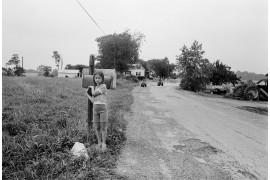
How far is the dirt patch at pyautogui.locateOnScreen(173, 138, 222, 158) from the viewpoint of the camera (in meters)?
4.58

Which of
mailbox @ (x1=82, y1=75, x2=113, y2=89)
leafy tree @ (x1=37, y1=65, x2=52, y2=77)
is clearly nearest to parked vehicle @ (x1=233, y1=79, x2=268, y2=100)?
mailbox @ (x1=82, y1=75, x2=113, y2=89)

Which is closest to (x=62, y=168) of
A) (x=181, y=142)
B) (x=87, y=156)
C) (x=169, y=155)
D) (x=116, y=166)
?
(x=87, y=156)

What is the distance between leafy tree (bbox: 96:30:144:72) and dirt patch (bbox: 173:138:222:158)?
46.3m

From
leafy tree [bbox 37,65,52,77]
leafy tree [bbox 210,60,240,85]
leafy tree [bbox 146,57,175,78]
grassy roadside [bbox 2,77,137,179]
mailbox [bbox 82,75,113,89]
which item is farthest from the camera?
leafy tree [bbox 146,57,175,78]

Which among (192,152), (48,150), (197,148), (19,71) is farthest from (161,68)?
(48,150)

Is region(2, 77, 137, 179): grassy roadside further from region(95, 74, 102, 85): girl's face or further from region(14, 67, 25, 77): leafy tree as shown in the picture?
region(14, 67, 25, 77): leafy tree

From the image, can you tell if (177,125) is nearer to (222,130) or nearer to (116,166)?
(222,130)

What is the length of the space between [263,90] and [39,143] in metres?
22.8

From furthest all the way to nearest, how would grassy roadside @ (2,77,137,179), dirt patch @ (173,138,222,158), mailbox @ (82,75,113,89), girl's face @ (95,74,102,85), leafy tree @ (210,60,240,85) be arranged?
leafy tree @ (210,60,240,85)
dirt patch @ (173,138,222,158)
mailbox @ (82,75,113,89)
girl's face @ (95,74,102,85)
grassy roadside @ (2,77,137,179)

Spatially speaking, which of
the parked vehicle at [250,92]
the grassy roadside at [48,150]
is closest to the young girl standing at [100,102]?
the grassy roadside at [48,150]

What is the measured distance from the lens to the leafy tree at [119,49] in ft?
165

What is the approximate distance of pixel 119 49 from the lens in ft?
166

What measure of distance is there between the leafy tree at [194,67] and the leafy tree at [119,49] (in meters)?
18.0

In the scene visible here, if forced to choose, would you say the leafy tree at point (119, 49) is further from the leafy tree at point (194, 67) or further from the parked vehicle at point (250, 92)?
the parked vehicle at point (250, 92)
